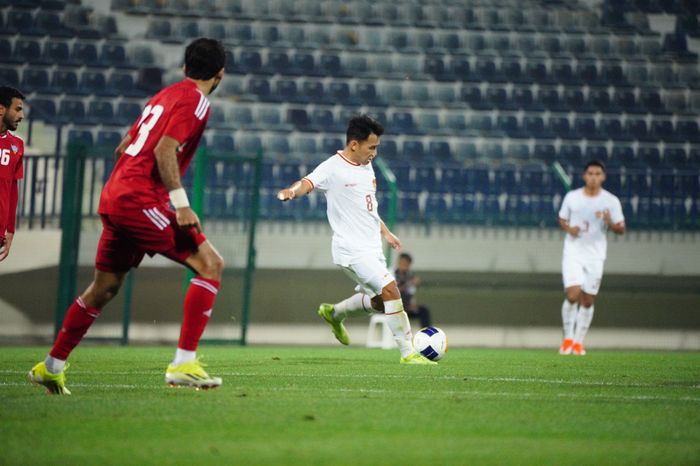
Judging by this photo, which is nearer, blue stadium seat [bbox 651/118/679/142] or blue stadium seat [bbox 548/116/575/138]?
blue stadium seat [bbox 548/116/575/138]

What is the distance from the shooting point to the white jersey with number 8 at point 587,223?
12852 mm

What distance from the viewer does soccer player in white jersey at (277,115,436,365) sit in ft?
30.0

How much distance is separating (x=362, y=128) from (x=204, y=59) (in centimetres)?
322

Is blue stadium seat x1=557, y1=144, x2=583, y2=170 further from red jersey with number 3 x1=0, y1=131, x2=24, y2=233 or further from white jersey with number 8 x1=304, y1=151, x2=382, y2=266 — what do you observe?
red jersey with number 3 x1=0, y1=131, x2=24, y2=233

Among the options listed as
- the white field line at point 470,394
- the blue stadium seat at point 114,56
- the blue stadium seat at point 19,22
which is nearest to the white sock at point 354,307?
the white field line at point 470,394

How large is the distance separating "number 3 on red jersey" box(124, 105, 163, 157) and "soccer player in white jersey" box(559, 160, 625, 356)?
7.70 metres

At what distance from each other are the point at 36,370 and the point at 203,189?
27.8ft

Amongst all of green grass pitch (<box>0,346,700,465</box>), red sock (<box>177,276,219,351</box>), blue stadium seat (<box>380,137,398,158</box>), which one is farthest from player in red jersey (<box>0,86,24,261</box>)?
blue stadium seat (<box>380,137,398,158</box>)

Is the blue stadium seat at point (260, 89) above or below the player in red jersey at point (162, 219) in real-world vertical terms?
above

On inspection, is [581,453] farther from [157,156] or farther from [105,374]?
[105,374]

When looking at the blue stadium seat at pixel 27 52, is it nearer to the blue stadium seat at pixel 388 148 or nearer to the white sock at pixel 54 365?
the blue stadium seat at pixel 388 148

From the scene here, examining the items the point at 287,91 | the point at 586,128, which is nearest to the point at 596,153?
the point at 586,128

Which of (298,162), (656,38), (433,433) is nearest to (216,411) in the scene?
(433,433)

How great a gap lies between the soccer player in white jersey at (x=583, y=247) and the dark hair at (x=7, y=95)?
6781 millimetres
